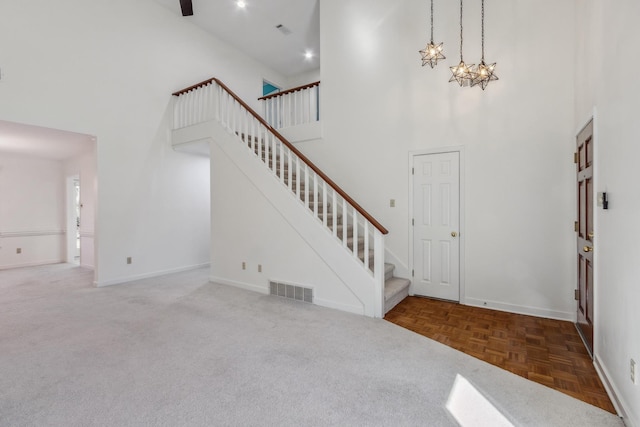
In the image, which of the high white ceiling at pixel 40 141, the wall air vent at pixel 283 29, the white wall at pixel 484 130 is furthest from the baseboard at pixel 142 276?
the wall air vent at pixel 283 29

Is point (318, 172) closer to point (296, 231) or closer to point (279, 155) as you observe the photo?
point (296, 231)

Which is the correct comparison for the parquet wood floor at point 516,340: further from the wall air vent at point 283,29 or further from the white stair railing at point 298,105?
the wall air vent at point 283,29

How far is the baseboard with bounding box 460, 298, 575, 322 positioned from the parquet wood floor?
0.27ft

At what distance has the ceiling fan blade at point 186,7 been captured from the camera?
496 cm

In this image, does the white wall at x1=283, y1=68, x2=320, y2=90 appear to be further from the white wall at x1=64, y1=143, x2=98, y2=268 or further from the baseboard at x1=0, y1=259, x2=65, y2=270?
the baseboard at x1=0, y1=259, x2=65, y2=270

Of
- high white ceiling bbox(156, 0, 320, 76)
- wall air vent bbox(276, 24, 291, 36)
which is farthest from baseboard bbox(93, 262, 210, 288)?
wall air vent bbox(276, 24, 291, 36)

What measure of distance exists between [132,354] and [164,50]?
5319 mm

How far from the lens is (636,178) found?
1649 mm

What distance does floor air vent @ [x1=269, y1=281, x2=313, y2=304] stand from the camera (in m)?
3.88

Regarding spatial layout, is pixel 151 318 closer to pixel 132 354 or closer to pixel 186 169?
pixel 132 354

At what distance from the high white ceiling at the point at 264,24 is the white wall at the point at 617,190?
187 inches

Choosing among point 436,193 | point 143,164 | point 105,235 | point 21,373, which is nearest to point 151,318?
point 21,373

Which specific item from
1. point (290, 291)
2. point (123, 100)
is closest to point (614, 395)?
point (290, 291)

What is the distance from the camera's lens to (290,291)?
4.04 metres
